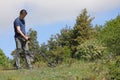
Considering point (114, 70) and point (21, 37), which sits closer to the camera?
point (114, 70)

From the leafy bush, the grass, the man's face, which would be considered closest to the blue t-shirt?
the man's face

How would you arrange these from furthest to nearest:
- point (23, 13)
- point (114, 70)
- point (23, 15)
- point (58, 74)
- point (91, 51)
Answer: point (91, 51)
point (23, 15)
point (23, 13)
point (58, 74)
point (114, 70)

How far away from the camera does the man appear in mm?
16812

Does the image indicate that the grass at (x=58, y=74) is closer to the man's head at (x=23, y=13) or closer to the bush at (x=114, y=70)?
the bush at (x=114, y=70)

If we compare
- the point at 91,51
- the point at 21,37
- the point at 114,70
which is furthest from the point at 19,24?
Result: the point at 91,51

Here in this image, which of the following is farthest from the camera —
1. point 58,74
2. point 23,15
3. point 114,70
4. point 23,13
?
point 23,15

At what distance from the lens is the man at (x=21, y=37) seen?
16812 millimetres

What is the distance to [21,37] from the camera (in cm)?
1700

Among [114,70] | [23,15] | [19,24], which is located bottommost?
[114,70]

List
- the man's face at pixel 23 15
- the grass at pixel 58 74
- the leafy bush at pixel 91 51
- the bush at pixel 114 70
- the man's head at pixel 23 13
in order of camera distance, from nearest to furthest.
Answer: the bush at pixel 114 70
the grass at pixel 58 74
the man's head at pixel 23 13
the man's face at pixel 23 15
the leafy bush at pixel 91 51

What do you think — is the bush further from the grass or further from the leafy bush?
the leafy bush

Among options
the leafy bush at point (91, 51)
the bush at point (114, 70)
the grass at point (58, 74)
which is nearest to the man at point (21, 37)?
the grass at point (58, 74)

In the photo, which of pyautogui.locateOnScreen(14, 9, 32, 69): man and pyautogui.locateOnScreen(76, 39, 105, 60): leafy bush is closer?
pyautogui.locateOnScreen(14, 9, 32, 69): man

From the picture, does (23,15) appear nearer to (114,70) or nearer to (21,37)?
(21,37)
